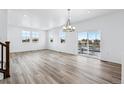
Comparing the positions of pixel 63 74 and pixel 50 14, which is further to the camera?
pixel 50 14

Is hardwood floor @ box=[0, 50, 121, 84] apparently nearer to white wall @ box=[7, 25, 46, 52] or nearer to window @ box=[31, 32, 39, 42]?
white wall @ box=[7, 25, 46, 52]

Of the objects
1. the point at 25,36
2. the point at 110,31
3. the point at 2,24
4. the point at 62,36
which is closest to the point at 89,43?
the point at 110,31

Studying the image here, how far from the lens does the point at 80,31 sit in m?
9.00

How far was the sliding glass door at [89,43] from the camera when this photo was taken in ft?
26.4

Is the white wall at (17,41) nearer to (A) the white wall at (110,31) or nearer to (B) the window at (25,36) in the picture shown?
(B) the window at (25,36)

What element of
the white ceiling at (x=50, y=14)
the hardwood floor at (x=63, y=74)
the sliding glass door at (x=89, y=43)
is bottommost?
the hardwood floor at (x=63, y=74)

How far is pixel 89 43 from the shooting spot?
8.65 meters

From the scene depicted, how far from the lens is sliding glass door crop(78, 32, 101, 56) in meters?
8.04

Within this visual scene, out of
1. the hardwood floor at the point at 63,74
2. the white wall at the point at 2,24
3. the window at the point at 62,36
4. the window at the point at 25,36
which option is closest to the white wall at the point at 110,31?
the hardwood floor at the point at 63,74

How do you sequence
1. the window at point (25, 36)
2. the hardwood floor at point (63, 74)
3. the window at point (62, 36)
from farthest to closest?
the window at point (25, 36)
the window at point (62, 36)
the hardwood floor at point (63, 74)

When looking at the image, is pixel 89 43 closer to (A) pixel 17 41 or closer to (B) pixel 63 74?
(B) pixel 63 74
